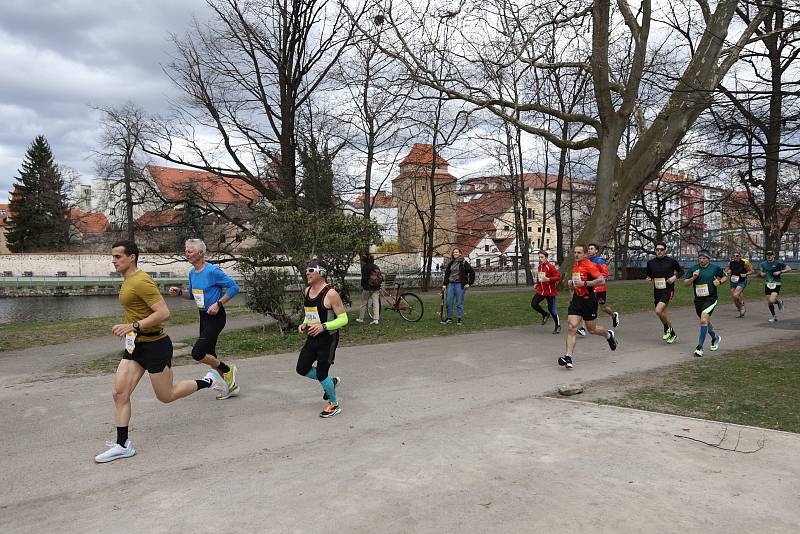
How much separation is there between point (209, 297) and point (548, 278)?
Result: 7988mm

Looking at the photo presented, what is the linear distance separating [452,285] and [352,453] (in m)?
9.33

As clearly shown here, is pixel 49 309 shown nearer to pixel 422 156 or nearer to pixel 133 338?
pixel 422 156

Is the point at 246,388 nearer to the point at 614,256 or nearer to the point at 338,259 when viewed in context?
the point at 338,259

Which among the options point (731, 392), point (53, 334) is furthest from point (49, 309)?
point (731, 392)

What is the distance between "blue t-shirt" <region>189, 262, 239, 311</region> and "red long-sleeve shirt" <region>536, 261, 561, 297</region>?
25.2ft

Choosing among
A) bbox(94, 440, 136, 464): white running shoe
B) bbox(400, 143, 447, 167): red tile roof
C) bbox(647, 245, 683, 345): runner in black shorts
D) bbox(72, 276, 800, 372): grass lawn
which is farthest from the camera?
bbox(400, 143, 447, 167): red tile roof

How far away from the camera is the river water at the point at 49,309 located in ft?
92.7

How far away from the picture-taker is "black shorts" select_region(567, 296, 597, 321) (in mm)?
8859

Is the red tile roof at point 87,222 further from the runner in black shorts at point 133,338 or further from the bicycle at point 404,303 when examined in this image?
the runner in black shorts at point 133,338

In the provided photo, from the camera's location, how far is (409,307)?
14.6m

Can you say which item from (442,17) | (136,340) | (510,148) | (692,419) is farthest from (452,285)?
(510,148)

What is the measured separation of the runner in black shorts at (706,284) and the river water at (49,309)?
72.6 feet

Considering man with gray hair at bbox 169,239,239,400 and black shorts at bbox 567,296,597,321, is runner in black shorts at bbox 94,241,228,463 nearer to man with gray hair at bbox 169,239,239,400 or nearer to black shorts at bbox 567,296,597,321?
man with gray hair at bbox 169,239,239,400

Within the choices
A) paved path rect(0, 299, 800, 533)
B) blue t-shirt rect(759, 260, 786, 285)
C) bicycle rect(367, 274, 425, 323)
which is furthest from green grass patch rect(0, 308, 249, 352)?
blue t-shirt rect(759, 260, 786, 285)
